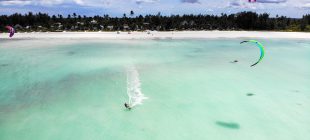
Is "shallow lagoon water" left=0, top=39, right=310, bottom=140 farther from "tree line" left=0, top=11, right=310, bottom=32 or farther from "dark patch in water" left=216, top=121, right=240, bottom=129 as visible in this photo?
"tree line" left=0, top=11, right=310, bottom=32

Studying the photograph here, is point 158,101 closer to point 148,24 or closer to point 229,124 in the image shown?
point 229,124

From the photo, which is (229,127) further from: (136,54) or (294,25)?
(294,25)

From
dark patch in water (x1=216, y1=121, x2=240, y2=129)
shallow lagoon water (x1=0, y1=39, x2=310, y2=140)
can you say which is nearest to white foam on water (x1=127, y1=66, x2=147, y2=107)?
shallow lagoon water (x1=0, y1=39, x2=310, y2=140)

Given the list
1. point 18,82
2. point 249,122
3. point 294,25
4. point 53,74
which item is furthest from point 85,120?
point 294,25

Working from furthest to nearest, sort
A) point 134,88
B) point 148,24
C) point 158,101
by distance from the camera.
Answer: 1. point 148,24
2. point 134,88
3. point 158,101

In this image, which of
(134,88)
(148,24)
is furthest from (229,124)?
(148,24)

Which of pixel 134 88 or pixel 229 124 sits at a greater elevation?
pixel 134 88

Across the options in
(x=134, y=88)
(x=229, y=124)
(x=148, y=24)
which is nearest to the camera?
(x=229, y=124)
